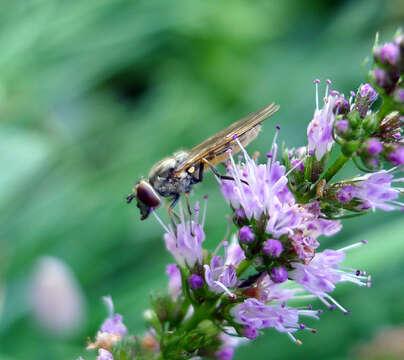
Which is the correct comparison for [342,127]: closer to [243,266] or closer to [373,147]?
[373,147]

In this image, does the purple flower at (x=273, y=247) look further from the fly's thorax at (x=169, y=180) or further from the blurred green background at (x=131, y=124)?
the blurred green background at (x=131, y=124)

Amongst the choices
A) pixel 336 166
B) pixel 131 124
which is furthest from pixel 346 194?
pixel 131 124

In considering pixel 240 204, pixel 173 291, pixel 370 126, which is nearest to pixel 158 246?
pixel 173 291

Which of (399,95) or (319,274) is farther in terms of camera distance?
(319,274)

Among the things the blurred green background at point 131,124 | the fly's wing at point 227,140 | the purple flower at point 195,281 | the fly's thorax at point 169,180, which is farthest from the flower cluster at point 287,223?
the blurred green background at point 131,124

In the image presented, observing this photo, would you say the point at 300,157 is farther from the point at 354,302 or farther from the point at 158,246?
the point at 158,246

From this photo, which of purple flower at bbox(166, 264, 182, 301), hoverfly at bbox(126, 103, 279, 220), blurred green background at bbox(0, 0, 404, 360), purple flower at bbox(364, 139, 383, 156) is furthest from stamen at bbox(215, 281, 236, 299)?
blurred green background at bbox(0, 0, 404, 360)

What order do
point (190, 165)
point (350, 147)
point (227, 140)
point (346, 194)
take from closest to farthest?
1. point (350, 147)
2. point (346, 194)
3. point (227, 140)
4. point (190, 165)
